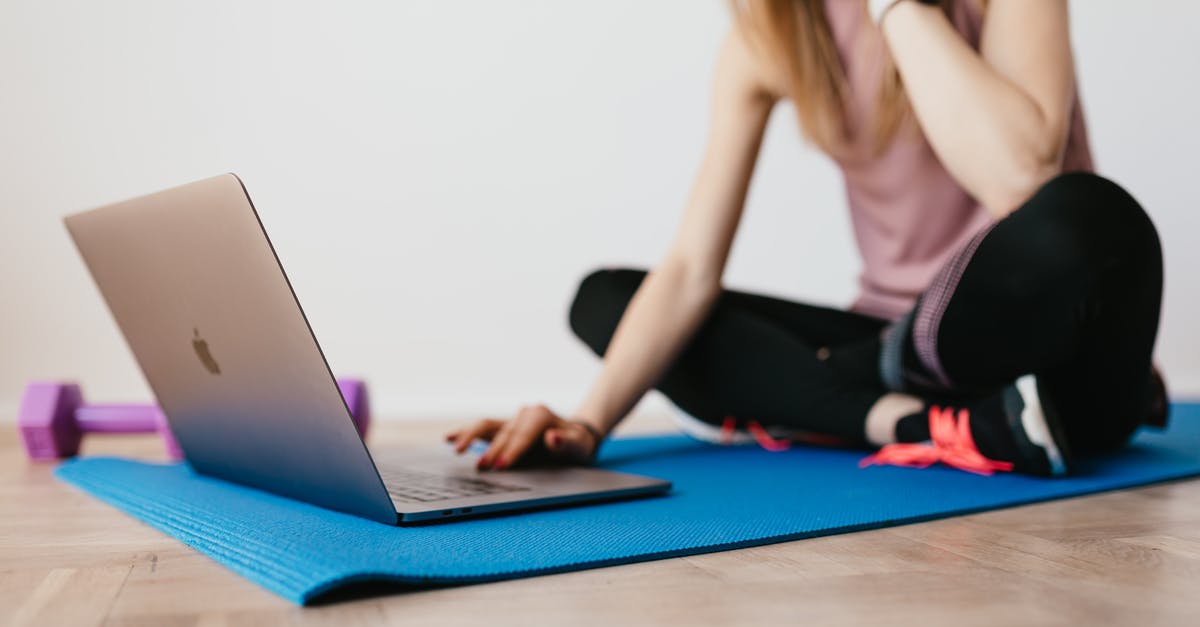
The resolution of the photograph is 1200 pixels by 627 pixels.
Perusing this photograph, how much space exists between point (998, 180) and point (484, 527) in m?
0.69

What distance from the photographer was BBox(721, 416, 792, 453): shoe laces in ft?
5.14

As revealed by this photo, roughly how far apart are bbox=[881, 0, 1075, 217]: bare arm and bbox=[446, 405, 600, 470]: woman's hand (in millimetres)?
529

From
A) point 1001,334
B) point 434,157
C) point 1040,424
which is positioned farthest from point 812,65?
point 434,157

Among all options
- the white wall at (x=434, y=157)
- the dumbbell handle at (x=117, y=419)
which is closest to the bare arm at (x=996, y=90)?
the dumbbell handle at (x=117, y=419)

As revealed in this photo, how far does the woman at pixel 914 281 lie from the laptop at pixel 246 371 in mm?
159

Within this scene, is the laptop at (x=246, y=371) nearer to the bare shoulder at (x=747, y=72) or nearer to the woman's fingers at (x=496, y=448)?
the woman's fingers at (x=496, y=448)

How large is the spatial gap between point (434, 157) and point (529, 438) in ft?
5.30

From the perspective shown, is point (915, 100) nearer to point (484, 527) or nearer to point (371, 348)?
point (484, 527)

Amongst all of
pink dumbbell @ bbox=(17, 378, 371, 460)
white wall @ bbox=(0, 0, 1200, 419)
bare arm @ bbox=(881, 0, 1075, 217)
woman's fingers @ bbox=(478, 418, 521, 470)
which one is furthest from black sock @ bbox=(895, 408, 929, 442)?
white wall @ bbox=(0, 0, 1200, 419)

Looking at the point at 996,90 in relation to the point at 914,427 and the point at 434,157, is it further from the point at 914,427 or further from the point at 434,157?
the point at 434,157

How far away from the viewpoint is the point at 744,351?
4.85ft

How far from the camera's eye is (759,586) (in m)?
0.71

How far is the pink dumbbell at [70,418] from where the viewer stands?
1.56 m

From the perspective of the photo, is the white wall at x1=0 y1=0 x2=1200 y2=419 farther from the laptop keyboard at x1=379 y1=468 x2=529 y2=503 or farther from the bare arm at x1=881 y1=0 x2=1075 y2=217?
the laptop keyboard at x1=379 y1=468 x2=529 y2=503
